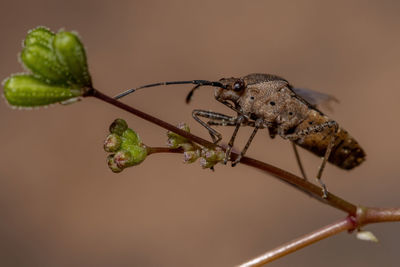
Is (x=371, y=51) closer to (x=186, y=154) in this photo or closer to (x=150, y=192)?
(x=150, y=192)

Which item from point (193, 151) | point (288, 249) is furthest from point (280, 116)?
point (193, 151)

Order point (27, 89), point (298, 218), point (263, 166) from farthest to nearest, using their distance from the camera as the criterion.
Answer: point (298, 218), point (263, 166), point (27, 89)

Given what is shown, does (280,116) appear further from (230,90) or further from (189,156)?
(189,156)

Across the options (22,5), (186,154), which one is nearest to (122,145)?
(186,154)

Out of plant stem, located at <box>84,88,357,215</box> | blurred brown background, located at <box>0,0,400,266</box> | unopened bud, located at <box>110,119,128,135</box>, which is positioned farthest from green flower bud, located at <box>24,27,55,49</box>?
blurred brown background, located at <box>0,0,400,266</box>

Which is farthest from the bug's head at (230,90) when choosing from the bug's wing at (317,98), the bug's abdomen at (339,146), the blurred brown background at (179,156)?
the blurred brown background at (179,156)

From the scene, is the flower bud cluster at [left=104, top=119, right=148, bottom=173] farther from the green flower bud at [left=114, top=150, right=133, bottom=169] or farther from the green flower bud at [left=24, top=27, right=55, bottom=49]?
the green flower bud at [left=24, top=27, right=55, bottom=49]
